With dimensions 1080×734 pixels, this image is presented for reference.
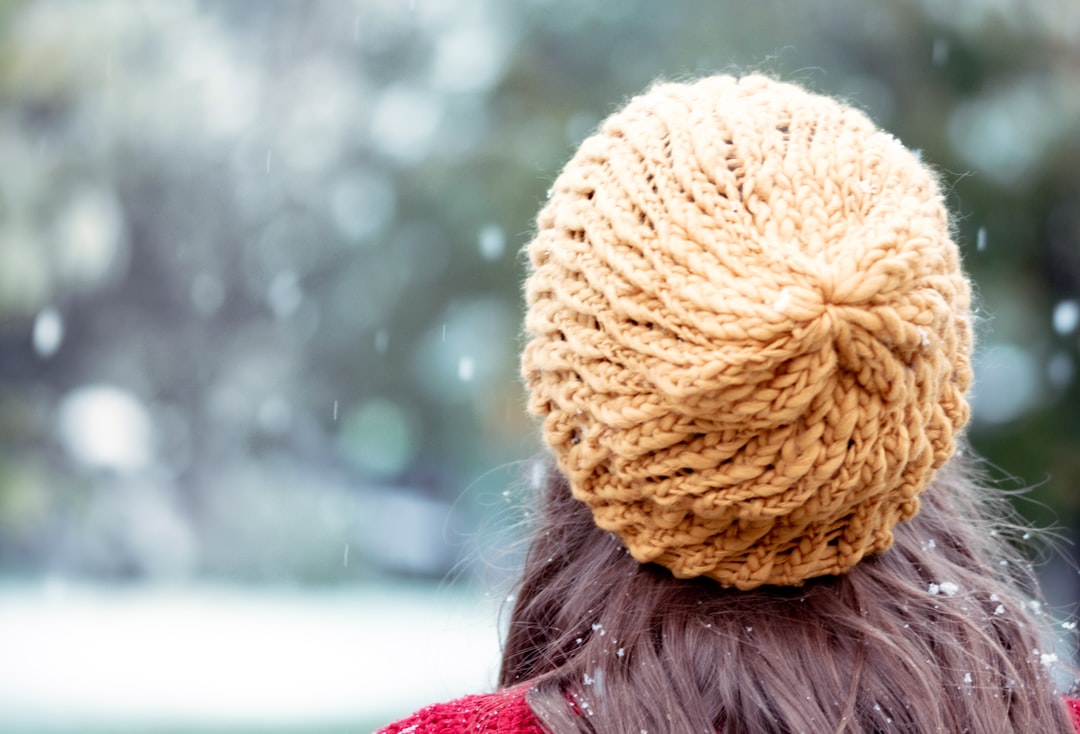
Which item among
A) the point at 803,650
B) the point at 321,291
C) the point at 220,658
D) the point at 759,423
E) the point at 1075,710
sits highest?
the point at 321,291

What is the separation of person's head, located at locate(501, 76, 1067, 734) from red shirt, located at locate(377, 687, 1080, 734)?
4cm

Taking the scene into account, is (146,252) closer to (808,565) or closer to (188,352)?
(188,352)

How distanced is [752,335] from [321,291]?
16.0ft

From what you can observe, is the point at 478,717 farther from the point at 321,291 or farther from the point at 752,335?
the point at 321,291

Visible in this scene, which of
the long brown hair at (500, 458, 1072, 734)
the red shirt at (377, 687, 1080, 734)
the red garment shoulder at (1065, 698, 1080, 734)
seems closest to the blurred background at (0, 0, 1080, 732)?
the red garment shoulder at (1065, 698, 1080, 734)

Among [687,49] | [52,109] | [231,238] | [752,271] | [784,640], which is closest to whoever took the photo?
[752,271]

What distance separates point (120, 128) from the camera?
534 cm

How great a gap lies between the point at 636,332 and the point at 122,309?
5.54m

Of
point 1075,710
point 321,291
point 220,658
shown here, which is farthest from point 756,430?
point 220,658

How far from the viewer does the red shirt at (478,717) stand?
1158mm

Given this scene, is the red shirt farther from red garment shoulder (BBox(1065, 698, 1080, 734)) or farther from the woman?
red garment shoulder (BBox(1065, 698, 1080, 734))

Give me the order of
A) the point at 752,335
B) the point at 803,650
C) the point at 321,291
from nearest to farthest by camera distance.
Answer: the point at 752,335 < the point at 803,650 < the point at 321,291

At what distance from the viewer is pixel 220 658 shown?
5656 mm

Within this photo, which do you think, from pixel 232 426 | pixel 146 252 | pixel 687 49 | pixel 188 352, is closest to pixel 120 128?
pixel 146 252
